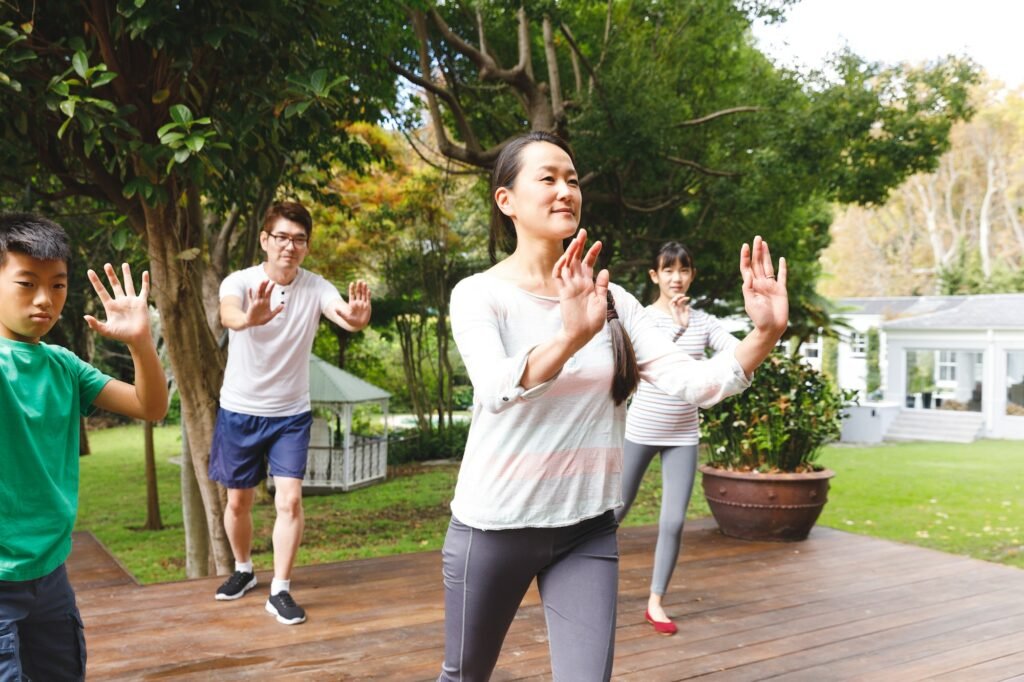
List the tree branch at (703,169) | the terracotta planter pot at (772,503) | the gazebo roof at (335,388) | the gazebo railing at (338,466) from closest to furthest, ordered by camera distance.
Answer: the terracotta planter pot at (772,503) < the tree branch at (703,169) < the gazebo roof at (335,388) < the gazebo railing at (338,466)

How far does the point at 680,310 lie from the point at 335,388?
7.92 metres

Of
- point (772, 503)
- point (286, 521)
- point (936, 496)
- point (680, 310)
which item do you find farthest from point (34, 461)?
point (936, 496)

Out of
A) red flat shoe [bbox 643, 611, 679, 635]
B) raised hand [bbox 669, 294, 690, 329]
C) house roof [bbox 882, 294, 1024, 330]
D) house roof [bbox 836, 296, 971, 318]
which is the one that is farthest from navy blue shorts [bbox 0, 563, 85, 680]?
house roof [bbox 836, 296, 971, 318]

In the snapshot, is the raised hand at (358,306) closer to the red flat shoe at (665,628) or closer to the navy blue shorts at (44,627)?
the navy blue shorts at (44,627)

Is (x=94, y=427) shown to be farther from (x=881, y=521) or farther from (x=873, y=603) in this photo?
(x=873, y=603)

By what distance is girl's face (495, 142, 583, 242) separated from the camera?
1.77 metres

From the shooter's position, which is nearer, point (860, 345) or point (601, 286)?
point (601, 286)

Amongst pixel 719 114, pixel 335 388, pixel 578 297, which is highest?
pixel 719 114

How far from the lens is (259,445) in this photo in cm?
349

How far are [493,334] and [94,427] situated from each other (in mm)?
18388

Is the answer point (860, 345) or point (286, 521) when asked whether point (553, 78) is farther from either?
point (860, 345)

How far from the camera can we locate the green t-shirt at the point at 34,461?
64.3 inches

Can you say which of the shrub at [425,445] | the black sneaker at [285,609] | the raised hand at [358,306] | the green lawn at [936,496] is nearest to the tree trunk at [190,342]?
the black sneaker at [285,609]

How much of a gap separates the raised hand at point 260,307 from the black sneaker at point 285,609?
116 cm
